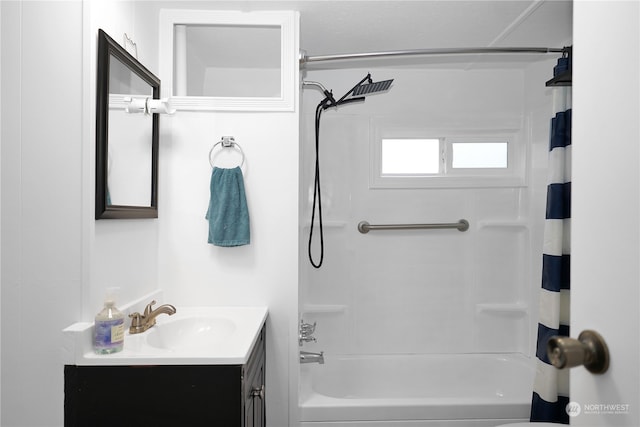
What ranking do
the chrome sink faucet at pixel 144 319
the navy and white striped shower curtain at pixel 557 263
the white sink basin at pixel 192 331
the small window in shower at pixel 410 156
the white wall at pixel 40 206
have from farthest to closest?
1. the small window in shower at pixel 410 156
2. the navy and white striped shower curtain at pixel 557 263
3. the white sink basin at pixel 192 331
4. the chrome sink faucet at pixel 144 319
5. the white wall at pixel 40 206

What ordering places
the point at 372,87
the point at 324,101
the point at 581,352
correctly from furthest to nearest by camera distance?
1. the point at 324,101
2. the point at 372,87
3. the point at 581,352

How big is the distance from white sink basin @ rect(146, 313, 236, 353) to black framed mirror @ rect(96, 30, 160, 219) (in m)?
0.48

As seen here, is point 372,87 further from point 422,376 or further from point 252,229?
point 422,376

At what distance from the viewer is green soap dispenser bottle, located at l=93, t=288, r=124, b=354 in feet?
4.49

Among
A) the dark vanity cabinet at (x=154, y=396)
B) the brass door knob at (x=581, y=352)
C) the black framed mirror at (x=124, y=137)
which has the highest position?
the black framed mirror at (x=124, y=137)

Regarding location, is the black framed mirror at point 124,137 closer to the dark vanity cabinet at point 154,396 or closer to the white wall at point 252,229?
the white wall at point 252,229

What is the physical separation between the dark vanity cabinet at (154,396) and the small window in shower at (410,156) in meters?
1.86

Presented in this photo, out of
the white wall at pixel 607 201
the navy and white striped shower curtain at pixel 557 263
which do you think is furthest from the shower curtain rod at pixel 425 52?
the white wall at pixel 607 201

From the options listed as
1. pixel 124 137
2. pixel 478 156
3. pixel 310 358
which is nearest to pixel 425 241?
pixel 478 156

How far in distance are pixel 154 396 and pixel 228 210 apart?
0.88 metres

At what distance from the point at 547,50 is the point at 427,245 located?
1.32 m

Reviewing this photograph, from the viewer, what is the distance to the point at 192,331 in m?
1.85

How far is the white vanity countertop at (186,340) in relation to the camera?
1327mm

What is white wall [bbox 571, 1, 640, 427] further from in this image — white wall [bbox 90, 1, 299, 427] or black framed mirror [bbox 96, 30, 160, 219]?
white wall [bbox 90, 1, 299, 427]
